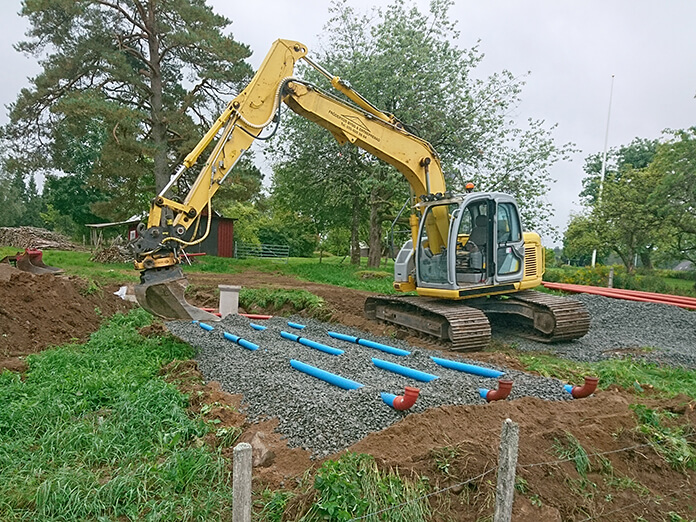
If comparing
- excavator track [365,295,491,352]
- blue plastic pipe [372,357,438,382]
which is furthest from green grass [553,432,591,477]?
excavator track [365,295,491,352]

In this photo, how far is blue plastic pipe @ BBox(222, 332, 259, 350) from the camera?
645 centimetres

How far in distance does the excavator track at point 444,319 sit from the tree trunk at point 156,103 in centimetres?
1179

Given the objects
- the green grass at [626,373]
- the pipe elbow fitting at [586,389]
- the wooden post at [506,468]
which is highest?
the wooden post at [506,468]

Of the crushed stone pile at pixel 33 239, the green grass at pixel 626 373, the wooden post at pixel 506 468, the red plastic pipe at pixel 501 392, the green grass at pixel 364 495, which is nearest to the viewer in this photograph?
the wooden post at pixel 506 468

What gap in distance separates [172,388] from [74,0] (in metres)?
16.6

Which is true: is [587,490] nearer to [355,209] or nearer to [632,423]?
[632,423]

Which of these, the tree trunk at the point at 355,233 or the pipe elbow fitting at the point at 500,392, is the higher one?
the tree trunk at the point at 355,233

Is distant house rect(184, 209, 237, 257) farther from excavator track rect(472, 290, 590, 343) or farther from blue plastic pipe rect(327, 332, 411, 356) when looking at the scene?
excavator track rect(472, 290, 590, 343)

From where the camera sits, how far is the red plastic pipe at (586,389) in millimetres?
4477

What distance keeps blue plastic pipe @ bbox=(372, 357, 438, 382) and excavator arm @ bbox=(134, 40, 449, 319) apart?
98.4 inches

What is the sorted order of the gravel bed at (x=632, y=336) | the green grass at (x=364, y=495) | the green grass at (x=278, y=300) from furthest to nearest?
1. the green grass at (x=278, y=300)
2. the gravel bed at (x=632, y=336)
3. the green grass at (x=364, y=495)

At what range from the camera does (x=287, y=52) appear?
7.49m

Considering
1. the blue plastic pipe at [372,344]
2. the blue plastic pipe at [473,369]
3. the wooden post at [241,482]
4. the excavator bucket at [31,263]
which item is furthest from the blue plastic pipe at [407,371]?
the excavator bucket at [31,263]

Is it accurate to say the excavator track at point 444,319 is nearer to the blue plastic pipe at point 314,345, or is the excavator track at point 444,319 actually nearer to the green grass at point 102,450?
the blue plastic pipe at point 314,345
